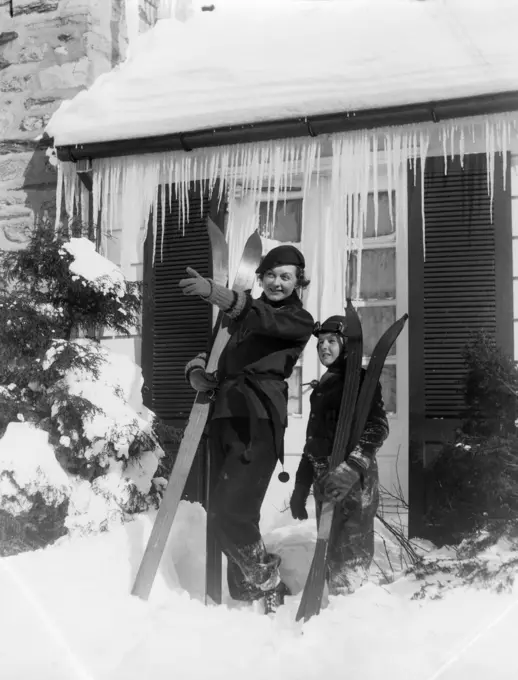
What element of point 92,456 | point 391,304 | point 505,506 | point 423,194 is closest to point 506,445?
point 505,506

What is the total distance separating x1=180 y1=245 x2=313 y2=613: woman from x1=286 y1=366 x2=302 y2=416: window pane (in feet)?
6.17

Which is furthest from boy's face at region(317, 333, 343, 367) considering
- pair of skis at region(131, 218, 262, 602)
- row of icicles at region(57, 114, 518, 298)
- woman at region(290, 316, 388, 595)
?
row of icicles at region(57, 114, 518, 298)

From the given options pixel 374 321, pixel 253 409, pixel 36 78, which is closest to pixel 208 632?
pixel 253 409

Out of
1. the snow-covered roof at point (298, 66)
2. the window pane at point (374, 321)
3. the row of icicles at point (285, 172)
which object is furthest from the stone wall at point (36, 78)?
the window pane at point (374, 321)

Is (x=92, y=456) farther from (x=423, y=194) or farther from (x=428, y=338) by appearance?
(x=423, y=194)

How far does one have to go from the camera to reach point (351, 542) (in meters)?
3.35

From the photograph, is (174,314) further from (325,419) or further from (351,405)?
(351,405)

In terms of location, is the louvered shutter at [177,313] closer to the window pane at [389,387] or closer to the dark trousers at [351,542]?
the window pane at [389,387]

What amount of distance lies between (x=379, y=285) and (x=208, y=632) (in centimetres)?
290

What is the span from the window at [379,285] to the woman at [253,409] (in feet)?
5.84

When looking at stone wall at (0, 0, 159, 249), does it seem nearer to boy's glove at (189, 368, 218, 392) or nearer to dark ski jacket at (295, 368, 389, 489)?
boy's glove at (189, 368, 218, 392)

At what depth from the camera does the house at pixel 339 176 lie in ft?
15.5

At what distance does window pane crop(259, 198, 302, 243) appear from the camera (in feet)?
17.7

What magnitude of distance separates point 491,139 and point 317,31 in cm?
169
